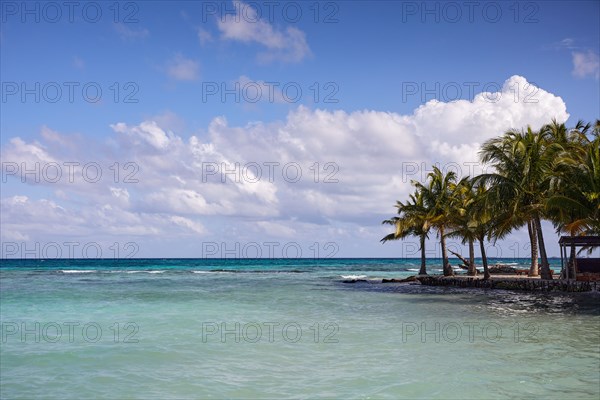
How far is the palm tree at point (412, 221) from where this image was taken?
4650cm

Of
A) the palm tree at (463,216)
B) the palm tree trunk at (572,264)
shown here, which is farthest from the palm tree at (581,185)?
the palm tree at (463,216)

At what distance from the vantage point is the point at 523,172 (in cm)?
3275

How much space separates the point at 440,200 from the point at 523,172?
40.7 ft

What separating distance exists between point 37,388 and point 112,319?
432 inches

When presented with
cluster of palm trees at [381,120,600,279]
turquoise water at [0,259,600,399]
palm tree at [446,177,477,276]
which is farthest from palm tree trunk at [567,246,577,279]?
turquoise water at [0,259,600,399]

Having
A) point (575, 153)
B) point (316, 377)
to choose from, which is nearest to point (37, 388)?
point (316, 377)

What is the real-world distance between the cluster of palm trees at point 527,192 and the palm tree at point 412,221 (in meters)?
0.10

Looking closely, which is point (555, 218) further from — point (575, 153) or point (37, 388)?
point (37, 388)

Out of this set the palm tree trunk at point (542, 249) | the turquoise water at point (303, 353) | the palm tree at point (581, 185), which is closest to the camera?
the turquoise water at point (303, 353)

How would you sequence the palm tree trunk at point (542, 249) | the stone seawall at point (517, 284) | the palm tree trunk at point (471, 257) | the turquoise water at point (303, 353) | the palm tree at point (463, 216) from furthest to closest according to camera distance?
1. the palm tree trunk at point (471, 257)
2. the palm tree at point (463, 216)
3. the palm tree trunk at point (542, 249)
4. the stone seawall at point (517, 284)
5. the turquoise water at point (303, 353)

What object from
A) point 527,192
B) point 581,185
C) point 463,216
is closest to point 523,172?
point 527,192

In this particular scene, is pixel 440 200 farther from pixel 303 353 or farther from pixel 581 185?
pixel 303 353

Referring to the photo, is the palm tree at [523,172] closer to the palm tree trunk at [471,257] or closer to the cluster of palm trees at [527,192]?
the cluster of palm trees at [527,192]

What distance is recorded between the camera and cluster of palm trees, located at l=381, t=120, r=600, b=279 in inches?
1074
